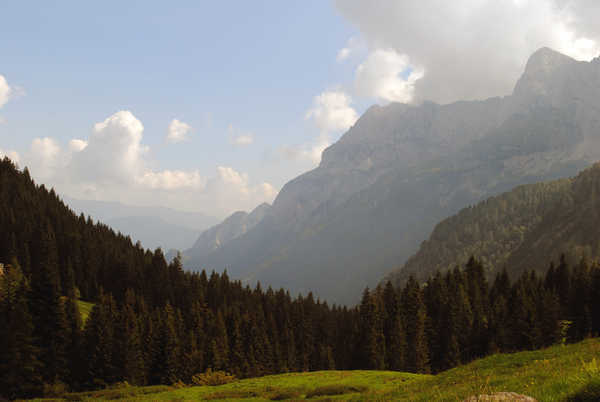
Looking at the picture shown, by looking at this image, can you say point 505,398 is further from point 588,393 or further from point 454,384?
point 454,384

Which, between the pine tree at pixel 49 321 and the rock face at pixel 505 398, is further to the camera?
the pine tree at pixel 49 321

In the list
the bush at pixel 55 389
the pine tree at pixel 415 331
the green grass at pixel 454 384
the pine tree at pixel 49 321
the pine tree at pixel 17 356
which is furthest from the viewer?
the pine tree at pixel 415 331

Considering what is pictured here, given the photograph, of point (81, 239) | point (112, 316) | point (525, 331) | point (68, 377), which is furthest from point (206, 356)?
point (81, 239)

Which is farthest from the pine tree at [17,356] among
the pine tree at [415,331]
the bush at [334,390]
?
the pine tree at [415,331]

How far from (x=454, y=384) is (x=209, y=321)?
85576mm

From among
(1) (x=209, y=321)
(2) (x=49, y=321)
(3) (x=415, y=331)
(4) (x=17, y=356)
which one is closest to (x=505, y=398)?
(4) (x=17, y=356)

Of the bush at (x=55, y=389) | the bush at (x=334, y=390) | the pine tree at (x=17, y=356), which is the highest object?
the pine tree at (x=17, y=356)

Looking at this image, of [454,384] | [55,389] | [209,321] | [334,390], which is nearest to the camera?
[454,384]

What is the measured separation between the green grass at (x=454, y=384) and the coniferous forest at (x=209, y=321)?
698 inches

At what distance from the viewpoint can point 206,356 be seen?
81875 mm

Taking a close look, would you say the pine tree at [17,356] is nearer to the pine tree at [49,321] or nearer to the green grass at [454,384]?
the pine tree at [49,321]

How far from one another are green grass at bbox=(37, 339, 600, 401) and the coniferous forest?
1774 cm

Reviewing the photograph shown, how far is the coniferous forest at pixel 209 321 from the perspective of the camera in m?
63.8

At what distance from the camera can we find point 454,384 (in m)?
21.1
